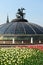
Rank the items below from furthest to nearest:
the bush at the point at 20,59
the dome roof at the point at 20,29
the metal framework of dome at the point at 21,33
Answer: the dome roof at the point at 20,29 < the metal framework of dome at the point at 21,33 < the bush at the point at 20,59

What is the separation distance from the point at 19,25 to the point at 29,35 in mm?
3109

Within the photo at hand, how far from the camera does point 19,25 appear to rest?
109ft

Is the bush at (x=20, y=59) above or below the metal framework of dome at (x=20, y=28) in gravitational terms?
above

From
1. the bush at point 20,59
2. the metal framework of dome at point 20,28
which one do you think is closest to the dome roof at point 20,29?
the metal framework of dome at point 20,28

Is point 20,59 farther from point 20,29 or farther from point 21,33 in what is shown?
point 20,29

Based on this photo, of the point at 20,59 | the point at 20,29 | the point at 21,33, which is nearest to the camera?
the point at 20,59

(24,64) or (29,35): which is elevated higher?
(24,64)

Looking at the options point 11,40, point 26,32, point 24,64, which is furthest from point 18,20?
point 24,64

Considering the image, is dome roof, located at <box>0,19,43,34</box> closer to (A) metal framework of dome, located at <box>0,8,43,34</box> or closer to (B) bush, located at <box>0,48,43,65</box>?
(A) metal framework of dome, located at <box>0,8,43,34</box>

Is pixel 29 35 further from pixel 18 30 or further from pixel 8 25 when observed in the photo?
pixel 8 25

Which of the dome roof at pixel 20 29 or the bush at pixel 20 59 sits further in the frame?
the dome roof at pixel 20 29

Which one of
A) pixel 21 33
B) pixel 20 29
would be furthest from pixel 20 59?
pixel 20 29

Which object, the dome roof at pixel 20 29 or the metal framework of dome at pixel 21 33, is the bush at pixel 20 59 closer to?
the metal framework of dome at pixel 21 33

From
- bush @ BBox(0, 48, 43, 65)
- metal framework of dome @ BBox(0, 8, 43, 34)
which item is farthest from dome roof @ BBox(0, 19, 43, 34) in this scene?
Result: bush @ BBox(0, 48, 43, 65)
